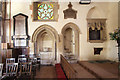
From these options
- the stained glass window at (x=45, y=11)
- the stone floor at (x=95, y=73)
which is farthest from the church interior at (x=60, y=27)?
the stone floor at (x=95, y=73)

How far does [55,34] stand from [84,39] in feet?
6.75

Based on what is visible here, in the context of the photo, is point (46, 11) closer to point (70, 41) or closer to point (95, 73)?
point (70, 41)

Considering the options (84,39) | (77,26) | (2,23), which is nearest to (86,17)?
(77,26)

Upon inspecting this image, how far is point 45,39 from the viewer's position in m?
8.70

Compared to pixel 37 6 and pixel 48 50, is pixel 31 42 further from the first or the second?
pixel 37 6

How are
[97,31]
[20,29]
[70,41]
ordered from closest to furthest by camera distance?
[20,29]
[97,31]
[70,41]

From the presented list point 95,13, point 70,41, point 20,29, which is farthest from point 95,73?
point 20,29

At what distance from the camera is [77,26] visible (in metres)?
7.92

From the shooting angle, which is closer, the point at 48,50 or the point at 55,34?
the point at 55,34

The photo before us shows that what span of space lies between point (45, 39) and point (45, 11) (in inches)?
82.0

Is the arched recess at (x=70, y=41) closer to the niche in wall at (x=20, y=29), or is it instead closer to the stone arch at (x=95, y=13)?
the stone arch at (x=95, y=13)

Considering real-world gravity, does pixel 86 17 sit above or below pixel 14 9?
below

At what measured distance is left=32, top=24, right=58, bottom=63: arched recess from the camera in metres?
7.84

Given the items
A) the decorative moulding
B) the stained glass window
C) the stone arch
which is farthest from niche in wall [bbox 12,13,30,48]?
the stone arch
